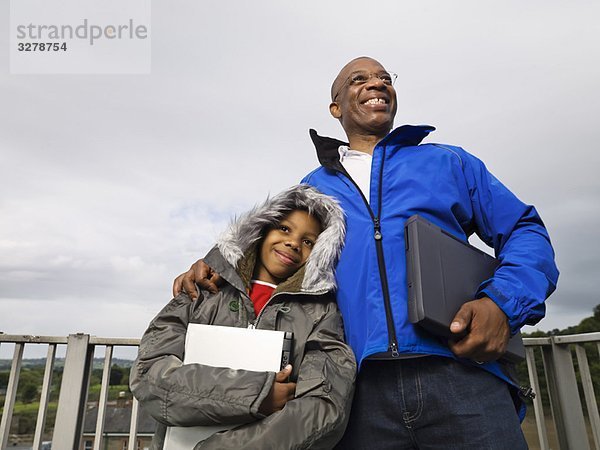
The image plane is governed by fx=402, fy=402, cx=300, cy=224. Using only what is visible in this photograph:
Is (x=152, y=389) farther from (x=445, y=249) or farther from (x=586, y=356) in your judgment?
(x=586, y=356)

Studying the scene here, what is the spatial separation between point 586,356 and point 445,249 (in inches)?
79.3

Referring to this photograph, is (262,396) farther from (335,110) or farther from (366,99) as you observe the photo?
(335,110)

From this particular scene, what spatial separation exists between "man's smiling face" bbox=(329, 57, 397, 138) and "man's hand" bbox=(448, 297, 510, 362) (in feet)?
3.33

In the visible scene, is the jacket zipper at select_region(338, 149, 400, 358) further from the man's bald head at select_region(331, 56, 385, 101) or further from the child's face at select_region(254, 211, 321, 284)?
the man's bald head at select_region(331, 56, 385, 101)

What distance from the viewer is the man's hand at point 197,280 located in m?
1.49

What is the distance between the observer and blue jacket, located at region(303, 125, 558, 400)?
1234 mm

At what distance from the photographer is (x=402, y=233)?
1396mm

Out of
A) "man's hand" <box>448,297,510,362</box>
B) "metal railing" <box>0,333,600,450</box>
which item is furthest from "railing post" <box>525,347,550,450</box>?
"man's hand" <box>448,297,510,362</box>

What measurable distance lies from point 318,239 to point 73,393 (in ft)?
6.02

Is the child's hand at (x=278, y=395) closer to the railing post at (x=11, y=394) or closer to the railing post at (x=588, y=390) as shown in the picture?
the railing post at (x=11, y=394)

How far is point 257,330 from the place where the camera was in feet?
4.22

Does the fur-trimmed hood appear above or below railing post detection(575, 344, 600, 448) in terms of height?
above

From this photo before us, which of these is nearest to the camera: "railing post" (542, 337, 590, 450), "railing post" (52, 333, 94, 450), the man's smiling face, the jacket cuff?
the jacket cuff

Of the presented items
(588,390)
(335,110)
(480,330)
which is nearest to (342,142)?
(335,110)
